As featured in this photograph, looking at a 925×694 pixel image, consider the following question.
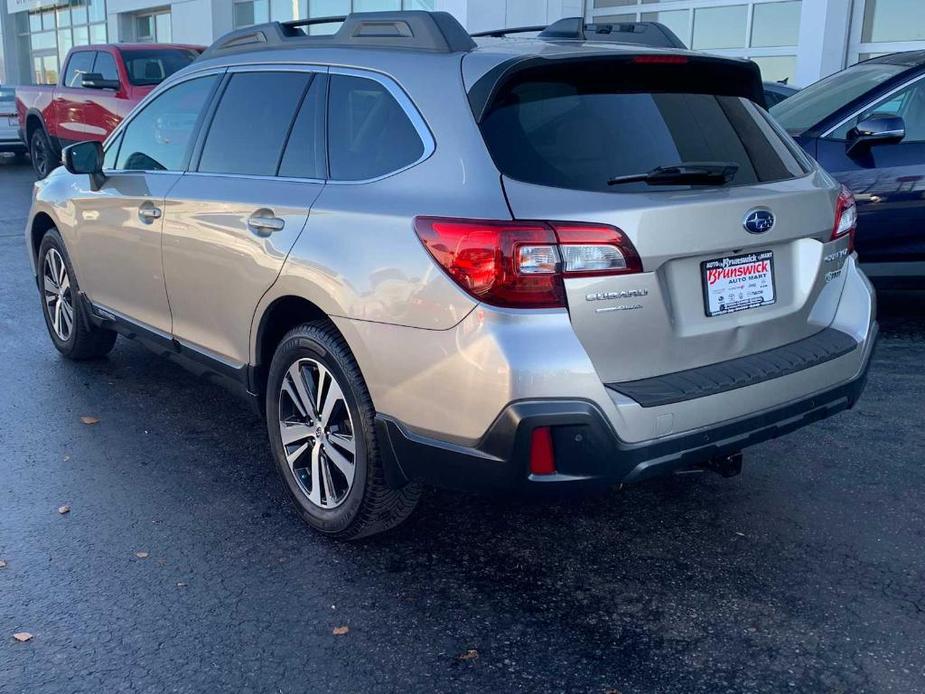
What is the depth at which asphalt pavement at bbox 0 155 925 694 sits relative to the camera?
2842mm

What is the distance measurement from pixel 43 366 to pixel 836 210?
447cm

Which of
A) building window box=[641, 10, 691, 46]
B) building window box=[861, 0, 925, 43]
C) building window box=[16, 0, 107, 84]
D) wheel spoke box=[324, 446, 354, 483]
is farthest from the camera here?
building window box=[16, 0, 107, 84]

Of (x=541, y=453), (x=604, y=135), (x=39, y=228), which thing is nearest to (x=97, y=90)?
(x=39, y=228)

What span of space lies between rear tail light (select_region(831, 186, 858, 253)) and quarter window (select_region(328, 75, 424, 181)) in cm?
Answer: 153

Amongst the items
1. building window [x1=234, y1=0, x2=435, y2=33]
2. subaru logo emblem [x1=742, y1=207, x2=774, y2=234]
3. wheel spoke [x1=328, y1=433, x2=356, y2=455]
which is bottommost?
wheel spoke [x1=328, y1=433, x2=356, y2=455]

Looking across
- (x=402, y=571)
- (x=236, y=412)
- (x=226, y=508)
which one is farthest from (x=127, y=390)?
(x=402, y=571)

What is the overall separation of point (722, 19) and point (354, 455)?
12.8 m

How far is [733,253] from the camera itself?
314 centimetres

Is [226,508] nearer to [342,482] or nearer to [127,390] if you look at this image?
[342,482]

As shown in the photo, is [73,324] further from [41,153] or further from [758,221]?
[41,153]

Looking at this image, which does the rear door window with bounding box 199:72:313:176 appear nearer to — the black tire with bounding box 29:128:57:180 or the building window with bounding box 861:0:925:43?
the building window with bounding box 861:0:925:43

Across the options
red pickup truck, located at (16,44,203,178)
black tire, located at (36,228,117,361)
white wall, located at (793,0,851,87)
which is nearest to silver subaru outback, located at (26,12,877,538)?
black tire, located at (36,228,117,361)

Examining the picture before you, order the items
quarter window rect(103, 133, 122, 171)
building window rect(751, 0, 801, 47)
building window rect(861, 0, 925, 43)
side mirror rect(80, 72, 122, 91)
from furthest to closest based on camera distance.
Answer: building window rect(751, 0, 801, 47), side mirror rect(80, 72, 122, 91), building window rect(861, 0, 925, 43), quarter window rect(103, 133, 122, 171)

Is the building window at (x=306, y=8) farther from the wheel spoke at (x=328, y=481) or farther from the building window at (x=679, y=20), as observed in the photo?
the wheel spoke at (x=328, y=481)
